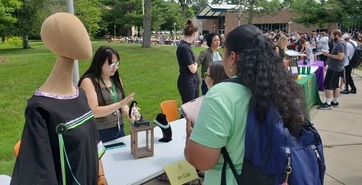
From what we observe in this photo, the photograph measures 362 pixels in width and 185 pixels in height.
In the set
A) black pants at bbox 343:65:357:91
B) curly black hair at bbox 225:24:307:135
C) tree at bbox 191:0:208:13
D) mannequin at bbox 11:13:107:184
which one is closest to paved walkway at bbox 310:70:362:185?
black pants at bbox 343:65:357:91

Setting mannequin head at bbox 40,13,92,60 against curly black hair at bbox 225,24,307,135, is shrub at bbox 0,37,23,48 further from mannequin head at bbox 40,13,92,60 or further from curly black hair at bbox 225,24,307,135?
curly black hair at bbox 225,24,307,135

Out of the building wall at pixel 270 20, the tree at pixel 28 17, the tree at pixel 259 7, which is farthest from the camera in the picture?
the building wall at pixel 270 20

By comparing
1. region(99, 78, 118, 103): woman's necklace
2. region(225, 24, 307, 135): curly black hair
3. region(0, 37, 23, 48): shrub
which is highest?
region(0, 37, 23, 48): shrub

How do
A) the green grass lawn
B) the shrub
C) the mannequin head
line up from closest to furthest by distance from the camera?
the mannequin head
the green grass lawn
the shrub

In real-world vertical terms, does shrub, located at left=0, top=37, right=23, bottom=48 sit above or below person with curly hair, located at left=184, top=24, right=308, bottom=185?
above

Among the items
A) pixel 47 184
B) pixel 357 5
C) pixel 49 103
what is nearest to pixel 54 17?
pixel 49 103

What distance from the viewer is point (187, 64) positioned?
4.44 m

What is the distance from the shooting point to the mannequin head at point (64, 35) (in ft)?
4.21

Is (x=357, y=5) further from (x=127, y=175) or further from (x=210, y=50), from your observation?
(x=127, y=175)

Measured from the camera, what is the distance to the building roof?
5764 cm

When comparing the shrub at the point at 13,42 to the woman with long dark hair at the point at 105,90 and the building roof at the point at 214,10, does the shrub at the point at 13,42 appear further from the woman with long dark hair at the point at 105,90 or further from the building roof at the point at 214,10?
the building roof at the point at 214,10

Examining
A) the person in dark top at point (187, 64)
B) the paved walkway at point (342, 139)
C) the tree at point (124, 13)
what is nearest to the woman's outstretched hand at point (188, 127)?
the paved walkway at point (342, 139)

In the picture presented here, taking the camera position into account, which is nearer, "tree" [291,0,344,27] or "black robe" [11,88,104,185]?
"black robe" [11,88,104,185]

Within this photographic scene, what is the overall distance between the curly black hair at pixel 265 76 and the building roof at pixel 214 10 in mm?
57118
